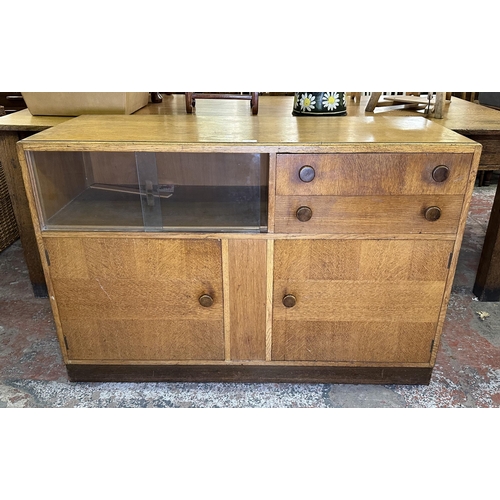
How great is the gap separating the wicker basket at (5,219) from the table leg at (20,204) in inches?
25.8

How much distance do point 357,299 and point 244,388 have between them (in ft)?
1.69

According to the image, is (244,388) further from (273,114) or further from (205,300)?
(273,114)

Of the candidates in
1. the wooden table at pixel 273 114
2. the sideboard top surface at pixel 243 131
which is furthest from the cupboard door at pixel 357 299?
the wooden table at pixel 273 114

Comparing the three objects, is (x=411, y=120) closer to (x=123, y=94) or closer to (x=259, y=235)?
(x=259, y=235)

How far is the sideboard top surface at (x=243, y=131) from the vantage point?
1.22 meters

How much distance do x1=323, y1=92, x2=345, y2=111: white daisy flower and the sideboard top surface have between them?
0.12m

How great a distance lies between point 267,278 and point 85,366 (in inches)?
28.7

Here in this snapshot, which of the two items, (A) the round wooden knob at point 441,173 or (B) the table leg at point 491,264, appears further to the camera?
(B) the table leg at point 491,264

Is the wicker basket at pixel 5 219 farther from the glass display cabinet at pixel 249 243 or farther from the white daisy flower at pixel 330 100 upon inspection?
the white daisy flower at pixel 330 100

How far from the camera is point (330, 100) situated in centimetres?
169

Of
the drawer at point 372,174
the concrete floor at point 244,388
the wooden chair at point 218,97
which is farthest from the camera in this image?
the wooden chair at point 218,97

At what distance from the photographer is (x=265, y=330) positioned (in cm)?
146

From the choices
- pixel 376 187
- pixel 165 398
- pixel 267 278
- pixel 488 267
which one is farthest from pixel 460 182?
pixel 165 398

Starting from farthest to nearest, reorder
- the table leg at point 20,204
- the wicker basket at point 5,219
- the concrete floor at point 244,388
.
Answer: the wicker basket at point 5,219 < the table leg at point 20,204 < the concrete floor at point 244,388
